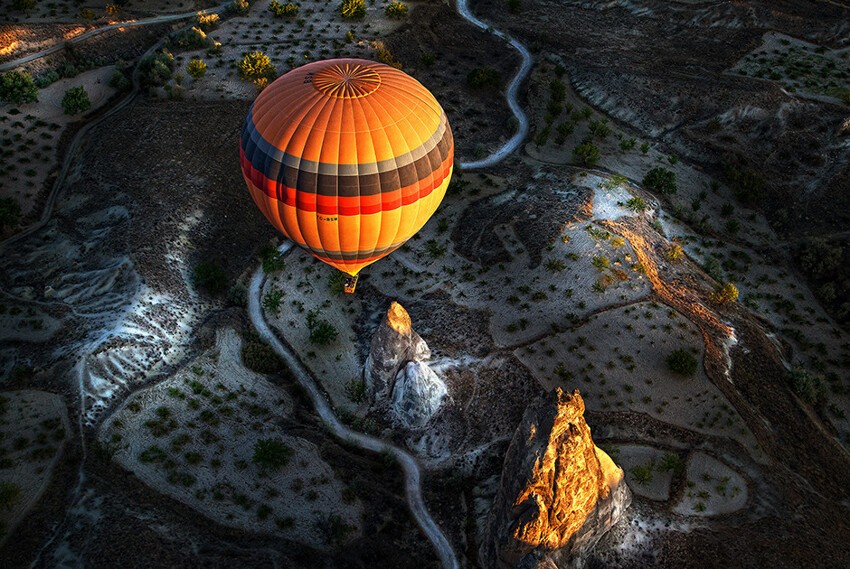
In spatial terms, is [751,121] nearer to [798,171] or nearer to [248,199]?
[798,171]

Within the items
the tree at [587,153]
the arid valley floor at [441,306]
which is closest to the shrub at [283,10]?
the arid valley floor at [441,306]

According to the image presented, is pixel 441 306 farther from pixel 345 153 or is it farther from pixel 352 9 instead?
pixel 352 9

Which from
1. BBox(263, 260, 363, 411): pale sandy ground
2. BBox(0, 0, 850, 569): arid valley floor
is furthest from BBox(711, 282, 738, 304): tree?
BBox(263, 260, 363, 411): pale sandy ground

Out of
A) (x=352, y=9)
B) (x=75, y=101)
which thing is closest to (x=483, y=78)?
(x=352, y=9)

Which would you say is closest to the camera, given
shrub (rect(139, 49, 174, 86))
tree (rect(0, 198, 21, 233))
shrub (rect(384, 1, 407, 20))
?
tree (rect(0, 198, 21, 233))

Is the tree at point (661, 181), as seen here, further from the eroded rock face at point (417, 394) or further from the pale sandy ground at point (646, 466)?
the eroded rock face at point (417, 394)

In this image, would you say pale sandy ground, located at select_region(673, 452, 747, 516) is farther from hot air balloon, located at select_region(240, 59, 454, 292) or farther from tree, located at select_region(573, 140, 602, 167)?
tree, located at select_region(573, 140, 602, 167)

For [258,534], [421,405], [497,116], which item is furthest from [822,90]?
[258,534]
